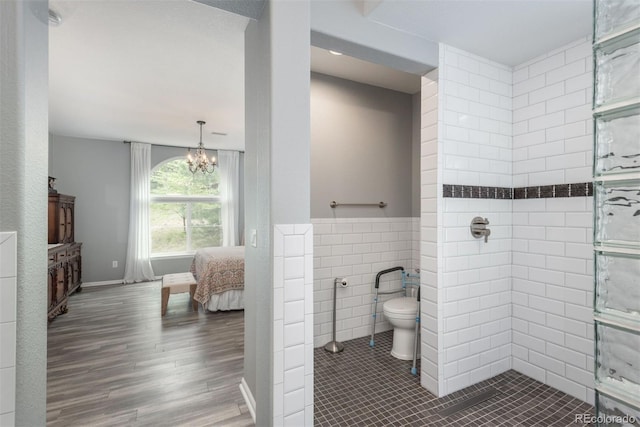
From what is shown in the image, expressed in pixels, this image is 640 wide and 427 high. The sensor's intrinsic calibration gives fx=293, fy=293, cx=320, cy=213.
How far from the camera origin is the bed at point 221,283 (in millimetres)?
3844

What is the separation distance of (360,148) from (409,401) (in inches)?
86.9

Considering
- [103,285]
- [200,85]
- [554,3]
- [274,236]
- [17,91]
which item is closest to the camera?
[17,91]

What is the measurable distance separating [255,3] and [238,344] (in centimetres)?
285

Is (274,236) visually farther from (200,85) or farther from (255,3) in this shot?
(200,85)

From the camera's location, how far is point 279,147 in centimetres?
135

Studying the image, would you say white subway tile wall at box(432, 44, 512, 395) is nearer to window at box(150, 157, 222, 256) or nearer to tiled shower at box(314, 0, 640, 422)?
tiled shower at box(314, 0, 640, 422)

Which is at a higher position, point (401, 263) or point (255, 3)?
point (255, 3)

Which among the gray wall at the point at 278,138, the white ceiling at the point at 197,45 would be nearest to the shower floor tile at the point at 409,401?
the gray wall at the point at 278,138

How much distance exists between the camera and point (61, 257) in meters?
3.99

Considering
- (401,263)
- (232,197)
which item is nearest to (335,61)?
(401,263)

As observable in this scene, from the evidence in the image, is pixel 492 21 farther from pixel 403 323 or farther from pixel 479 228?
pixel 403 323

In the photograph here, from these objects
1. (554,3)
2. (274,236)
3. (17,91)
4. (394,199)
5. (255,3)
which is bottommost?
(274,236)

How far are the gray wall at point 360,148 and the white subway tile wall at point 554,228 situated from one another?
108 cm

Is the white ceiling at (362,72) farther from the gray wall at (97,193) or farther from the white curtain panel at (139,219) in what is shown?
the gray wall at (97,193)
